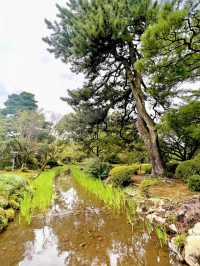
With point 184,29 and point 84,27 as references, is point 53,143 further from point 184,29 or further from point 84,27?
point 184,29

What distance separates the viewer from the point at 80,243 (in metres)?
3.67

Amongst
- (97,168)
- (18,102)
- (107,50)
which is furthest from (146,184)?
(18,102)

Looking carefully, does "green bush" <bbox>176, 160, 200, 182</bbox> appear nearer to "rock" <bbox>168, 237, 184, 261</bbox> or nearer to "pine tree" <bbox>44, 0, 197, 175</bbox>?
"pine tree" <bbox>44, 0, 197, 175</bbox>

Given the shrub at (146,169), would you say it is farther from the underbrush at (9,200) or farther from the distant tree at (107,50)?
the underbrush at (9,200)

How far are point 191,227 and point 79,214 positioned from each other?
9.52 ft

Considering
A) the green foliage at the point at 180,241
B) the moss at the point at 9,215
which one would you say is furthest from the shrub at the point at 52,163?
the green foliage at the point at 180,241

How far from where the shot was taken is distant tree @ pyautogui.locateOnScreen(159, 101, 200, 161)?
298 inches

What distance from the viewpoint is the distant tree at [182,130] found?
24.8 ft

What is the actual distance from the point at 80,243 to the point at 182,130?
6.28 metres

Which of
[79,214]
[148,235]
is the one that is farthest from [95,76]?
[148,235]

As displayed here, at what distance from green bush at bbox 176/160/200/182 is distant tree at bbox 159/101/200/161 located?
3.16 feet

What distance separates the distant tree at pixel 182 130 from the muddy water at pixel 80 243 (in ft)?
14.2

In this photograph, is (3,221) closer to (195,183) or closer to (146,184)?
(146,184)

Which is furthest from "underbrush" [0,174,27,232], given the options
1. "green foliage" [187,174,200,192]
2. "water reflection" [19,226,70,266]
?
"green foliage" [187,174,200,192]
